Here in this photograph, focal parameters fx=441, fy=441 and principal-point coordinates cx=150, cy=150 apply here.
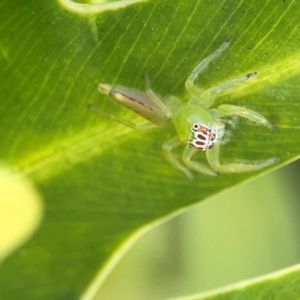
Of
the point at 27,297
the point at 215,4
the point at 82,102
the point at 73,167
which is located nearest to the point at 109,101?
the point at 82,102

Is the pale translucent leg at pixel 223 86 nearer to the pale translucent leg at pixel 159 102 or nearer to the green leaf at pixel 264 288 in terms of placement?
the pale translucent leg at pixel 159 102

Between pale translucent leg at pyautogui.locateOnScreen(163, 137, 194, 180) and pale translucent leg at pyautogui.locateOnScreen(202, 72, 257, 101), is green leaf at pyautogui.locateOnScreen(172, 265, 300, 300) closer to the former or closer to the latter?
pale translucent leg at pyautogui.locateOnScreen(163, 137, 194, 180)

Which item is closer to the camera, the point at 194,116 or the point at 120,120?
the point at 120,120

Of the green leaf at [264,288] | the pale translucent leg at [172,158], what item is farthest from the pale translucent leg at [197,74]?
the green leaf at [264,288]

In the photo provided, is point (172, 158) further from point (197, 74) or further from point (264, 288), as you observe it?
point (264, 288)

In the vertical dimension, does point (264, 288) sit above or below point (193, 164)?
below

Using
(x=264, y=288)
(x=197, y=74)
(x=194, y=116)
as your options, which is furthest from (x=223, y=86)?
(x=264, y=288)

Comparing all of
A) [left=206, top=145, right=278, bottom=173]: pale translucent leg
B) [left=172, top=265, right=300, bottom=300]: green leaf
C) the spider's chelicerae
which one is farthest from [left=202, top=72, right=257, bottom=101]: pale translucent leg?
[left=172, top=265, right=300, bottom=300]: green leaf

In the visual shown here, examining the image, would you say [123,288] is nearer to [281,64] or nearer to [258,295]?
[258,295]
